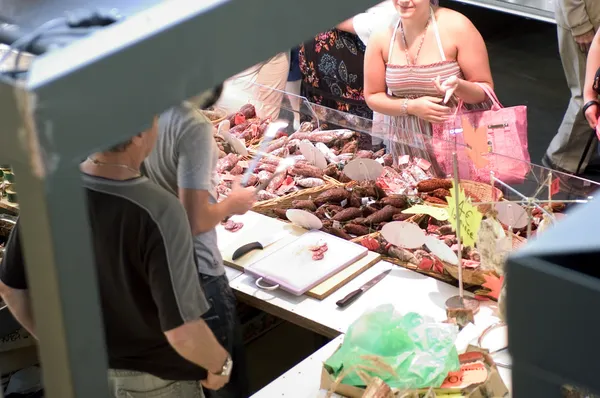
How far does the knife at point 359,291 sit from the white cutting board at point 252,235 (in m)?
0.37

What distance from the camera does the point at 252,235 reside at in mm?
3201

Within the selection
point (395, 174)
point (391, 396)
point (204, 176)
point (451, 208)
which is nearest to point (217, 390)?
point (391, 396)

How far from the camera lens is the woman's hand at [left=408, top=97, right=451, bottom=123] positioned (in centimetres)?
377

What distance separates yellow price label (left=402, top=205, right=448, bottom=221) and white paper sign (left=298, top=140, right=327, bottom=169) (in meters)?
0.49

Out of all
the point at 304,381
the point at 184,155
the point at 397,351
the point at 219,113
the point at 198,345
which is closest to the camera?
the point at 184,155

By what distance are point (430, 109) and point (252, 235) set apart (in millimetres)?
1040

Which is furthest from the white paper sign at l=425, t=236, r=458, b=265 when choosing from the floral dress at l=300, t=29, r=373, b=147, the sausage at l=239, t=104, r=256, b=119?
the floral dress at l=300, t=29, r=373, b=147

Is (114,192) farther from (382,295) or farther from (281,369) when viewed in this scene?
(281,369)

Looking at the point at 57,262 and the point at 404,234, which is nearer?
the point at 57,262

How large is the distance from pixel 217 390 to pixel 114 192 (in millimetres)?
740

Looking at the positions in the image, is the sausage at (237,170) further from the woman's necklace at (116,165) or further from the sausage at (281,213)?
the woman's necklace at (116,165)

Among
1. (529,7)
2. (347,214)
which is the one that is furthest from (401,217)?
(529,7)

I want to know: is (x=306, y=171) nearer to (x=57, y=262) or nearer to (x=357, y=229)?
(x=357, y=229)

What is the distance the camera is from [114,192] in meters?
1.80
